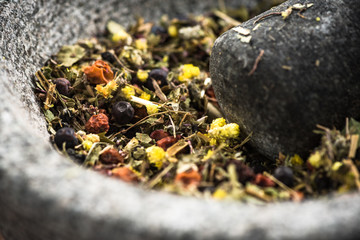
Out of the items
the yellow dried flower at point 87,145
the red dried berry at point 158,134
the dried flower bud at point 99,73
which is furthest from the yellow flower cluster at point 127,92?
the yellow dried flower at point 87,145

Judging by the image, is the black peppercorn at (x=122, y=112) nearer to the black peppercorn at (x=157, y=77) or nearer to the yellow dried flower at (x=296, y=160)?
the black peppercorn at (x=157, y=77)

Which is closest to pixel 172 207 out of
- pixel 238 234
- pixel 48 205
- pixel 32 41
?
pixel 238 234

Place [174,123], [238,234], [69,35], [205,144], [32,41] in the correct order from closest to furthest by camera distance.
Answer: [238,234] < [205,144] < [174,123] < [32,41] < [69,35]

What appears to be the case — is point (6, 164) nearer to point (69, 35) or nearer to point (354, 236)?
point (354, 236)

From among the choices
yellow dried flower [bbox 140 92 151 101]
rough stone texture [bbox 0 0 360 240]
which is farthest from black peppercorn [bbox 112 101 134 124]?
rough stone texture [bbox 0 0 360 240]

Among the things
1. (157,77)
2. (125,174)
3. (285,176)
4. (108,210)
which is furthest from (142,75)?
(108,210)

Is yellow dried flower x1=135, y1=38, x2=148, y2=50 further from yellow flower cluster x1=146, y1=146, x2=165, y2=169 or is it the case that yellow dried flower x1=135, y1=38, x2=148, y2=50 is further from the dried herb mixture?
yellow flower cluster x1=146, y1=146, x2=165, y2=169
